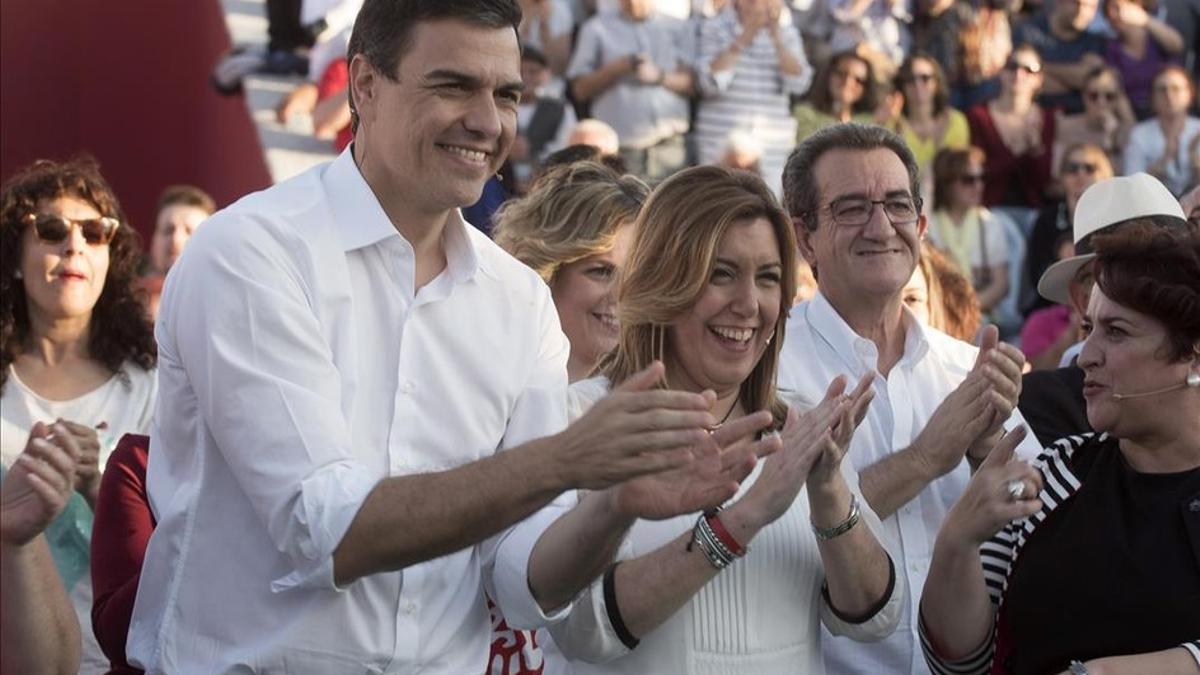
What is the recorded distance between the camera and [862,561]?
12.7 ft

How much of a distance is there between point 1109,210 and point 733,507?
2.08 meters

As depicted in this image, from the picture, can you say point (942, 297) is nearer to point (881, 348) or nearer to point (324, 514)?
point (881, 348)

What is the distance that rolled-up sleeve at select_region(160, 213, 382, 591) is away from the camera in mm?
3119

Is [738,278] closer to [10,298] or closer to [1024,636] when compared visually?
[1024,636]

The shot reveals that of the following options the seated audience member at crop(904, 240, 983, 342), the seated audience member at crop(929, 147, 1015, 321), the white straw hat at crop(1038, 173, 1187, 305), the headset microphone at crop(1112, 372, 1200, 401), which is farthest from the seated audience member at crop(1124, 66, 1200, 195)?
the headset microphone at crop(1112, 372, 1200, 401)

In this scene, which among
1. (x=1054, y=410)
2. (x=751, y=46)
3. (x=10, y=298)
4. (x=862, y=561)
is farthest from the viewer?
(x=751, y=46)

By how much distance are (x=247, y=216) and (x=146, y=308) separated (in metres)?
2.60

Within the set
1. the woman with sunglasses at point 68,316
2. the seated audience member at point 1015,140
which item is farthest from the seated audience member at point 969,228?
the woman with sunglasses at point 68,316

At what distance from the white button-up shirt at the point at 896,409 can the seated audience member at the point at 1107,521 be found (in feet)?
1.20

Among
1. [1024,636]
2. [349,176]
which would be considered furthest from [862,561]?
[349,176]

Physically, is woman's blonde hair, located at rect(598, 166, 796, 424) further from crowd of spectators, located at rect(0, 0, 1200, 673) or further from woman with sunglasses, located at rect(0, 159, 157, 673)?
woman with sunglasses, located at rect(0, 159, 157, 673)

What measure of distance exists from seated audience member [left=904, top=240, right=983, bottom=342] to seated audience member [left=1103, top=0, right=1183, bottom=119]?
238 inches

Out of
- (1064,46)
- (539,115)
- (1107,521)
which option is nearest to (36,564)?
(1107,521)

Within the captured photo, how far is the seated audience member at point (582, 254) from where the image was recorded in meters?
5.12
